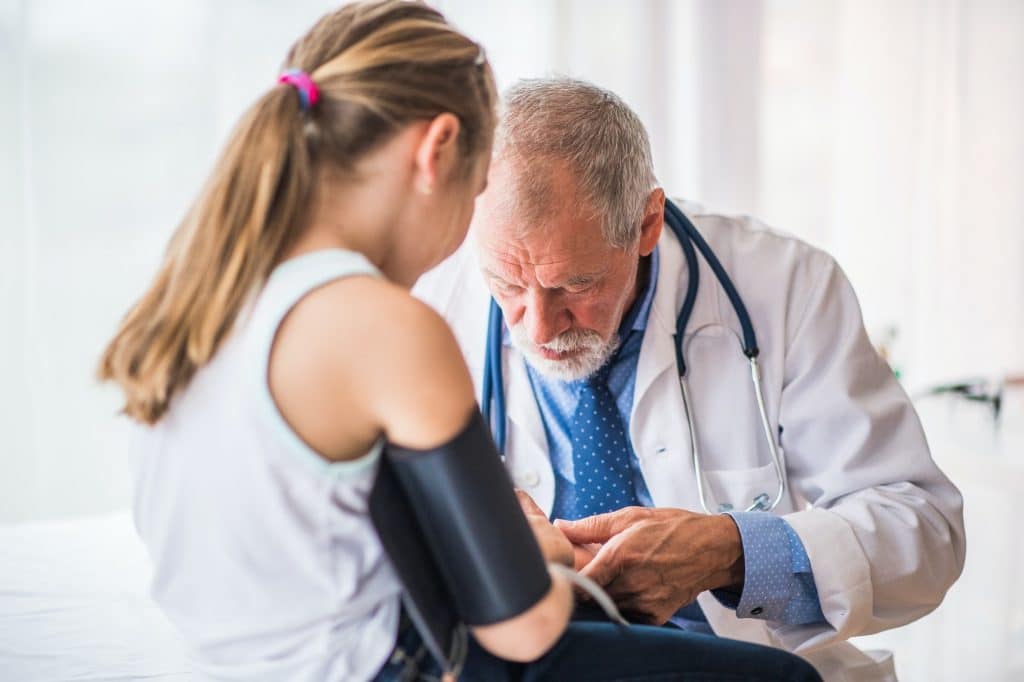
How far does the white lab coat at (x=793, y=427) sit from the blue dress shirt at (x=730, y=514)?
27 mm

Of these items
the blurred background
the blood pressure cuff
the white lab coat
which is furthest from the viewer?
the blurred background

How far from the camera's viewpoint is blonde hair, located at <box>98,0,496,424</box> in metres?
0.89

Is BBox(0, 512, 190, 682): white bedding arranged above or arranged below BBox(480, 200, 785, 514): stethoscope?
below

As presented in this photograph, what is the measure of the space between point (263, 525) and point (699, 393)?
35.7 inches

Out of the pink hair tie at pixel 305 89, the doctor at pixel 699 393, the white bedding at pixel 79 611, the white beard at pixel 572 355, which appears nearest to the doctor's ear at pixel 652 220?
the doctor at pixel 699 393

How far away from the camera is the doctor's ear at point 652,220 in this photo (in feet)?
5.21

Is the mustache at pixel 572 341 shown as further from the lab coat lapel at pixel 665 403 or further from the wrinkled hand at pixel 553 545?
the wrinkled hand at pixel 553 545

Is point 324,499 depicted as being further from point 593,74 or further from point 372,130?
point 593,74

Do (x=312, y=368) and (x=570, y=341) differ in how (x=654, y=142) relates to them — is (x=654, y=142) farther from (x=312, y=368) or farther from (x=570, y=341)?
(x=312, y=368)

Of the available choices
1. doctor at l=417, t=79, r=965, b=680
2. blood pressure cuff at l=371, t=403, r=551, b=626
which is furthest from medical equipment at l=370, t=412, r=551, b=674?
doctor at l=417, t=79, r=965, b=680

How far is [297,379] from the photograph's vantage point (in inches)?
33.4

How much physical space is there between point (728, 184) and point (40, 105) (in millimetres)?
1775

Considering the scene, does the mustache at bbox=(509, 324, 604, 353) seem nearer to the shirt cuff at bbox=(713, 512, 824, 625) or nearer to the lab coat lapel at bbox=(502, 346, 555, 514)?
the lab coat lapel at bbox=(502, 346, 555, 514)

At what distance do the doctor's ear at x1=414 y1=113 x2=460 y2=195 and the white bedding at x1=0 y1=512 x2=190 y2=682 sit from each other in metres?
0.80
